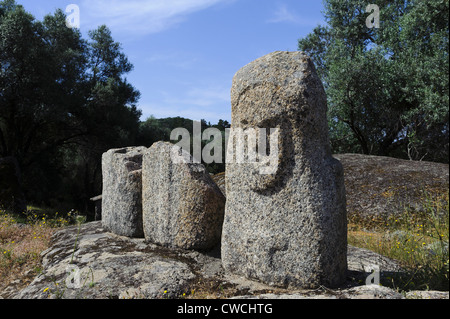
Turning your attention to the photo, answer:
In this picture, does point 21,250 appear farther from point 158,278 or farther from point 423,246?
point 423,246

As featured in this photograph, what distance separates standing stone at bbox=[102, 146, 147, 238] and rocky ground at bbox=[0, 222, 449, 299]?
0.61 m

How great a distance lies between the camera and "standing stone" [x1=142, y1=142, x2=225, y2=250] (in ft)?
19.6

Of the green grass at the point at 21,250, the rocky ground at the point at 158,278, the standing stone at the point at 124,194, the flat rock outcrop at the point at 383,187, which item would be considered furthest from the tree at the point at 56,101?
the flat rock outcrop at the point at 383,187

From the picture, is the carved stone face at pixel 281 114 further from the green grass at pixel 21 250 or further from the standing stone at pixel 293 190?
the green grass at pixel 21 250

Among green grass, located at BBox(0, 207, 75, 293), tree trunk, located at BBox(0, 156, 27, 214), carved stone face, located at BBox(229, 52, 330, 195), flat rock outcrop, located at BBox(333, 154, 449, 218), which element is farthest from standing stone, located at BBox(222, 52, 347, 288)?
tree trunk, located at BBox(0, 156, 27, 214)

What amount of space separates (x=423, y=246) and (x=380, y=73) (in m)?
12.9

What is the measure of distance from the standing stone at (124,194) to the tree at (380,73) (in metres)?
11.0

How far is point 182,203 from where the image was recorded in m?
6.09

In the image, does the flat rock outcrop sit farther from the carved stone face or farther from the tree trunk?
the tree trunk

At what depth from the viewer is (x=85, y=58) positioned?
75.8 feet

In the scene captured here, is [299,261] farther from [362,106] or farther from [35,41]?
[35,41]

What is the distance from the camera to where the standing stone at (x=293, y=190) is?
439cm

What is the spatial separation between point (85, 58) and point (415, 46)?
1846cm

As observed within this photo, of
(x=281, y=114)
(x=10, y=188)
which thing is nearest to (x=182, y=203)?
(x=281, y=114)
